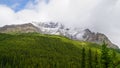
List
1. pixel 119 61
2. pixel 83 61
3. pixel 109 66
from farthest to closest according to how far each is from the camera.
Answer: pixel 83 61, pixel 119 61, pixel 109 66

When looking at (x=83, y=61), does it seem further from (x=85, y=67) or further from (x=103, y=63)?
(x=103, y=63)

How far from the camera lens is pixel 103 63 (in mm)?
53062

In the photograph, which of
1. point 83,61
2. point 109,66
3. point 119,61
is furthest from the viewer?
point 83,61

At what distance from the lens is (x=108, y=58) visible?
5300 centimetres

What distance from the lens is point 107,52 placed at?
53781 mm

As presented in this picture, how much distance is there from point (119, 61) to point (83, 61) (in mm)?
18915

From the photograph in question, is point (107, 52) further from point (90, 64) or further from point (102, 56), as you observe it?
point (90, 64)

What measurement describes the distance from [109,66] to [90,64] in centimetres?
3001

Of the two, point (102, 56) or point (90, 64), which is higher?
point (102, 56)

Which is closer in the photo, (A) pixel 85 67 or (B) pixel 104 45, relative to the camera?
(B) pixel 104 45

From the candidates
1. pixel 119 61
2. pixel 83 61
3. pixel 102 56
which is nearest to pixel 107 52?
pixel 102 56

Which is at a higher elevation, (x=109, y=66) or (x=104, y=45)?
(x=104, y=45)

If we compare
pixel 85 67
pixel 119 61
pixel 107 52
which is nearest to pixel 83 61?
pixel 85 67

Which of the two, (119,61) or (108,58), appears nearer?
(108,58)
